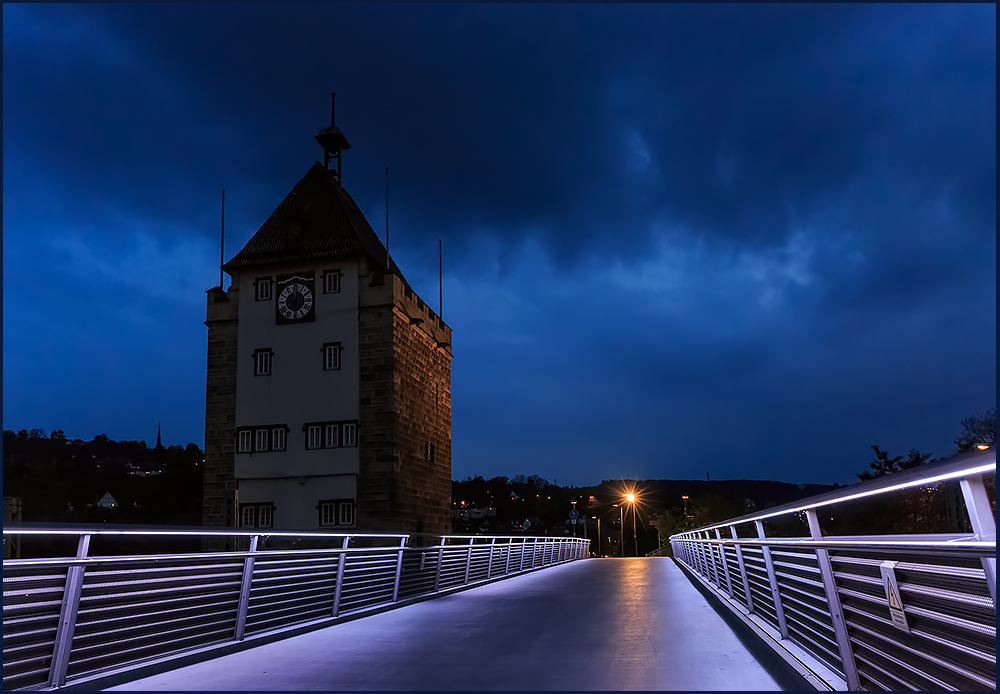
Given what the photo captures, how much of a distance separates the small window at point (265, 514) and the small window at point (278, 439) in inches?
87.9

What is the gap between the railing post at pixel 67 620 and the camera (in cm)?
553

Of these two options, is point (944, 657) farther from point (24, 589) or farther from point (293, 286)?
point (293, 286)

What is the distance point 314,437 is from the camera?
115ft

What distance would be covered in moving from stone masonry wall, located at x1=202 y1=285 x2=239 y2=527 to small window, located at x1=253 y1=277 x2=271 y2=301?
37.0 inches

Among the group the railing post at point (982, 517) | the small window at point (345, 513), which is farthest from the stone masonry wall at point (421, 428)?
the railing post at point (982, 517)

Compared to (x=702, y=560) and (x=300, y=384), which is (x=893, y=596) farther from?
(x=300, y=384)

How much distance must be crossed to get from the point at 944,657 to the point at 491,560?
16.1 m

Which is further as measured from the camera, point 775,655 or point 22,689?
point 775,655

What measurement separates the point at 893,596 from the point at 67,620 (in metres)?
4.76

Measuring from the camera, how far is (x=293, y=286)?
37375 mm

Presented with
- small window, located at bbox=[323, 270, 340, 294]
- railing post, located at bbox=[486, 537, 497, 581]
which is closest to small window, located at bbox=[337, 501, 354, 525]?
small window, located at bbox=[323, 270, 340, 294]

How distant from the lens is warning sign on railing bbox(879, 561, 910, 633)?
3.96m

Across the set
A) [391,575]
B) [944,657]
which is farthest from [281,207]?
[944,657]

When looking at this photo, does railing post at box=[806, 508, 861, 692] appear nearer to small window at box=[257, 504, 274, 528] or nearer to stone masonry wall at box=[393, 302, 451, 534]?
stone masonry wall at box=[393, 302, 451, 534]
